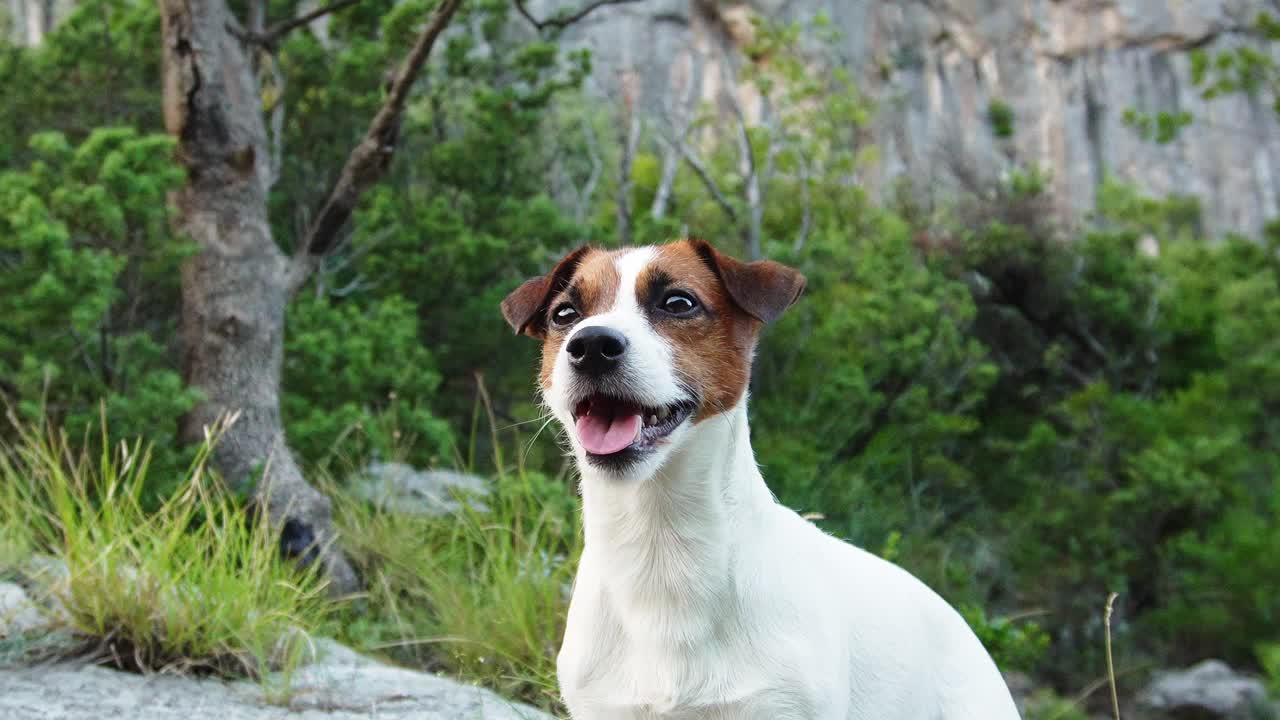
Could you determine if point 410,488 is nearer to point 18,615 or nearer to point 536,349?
point 18,615

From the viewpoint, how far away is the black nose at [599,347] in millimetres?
2457

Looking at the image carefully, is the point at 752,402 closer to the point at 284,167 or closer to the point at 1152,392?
the point at 284,167

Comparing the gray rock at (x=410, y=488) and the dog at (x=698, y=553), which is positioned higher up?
the dog at (x=698, y=553)

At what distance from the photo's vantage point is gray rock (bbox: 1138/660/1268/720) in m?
11.9

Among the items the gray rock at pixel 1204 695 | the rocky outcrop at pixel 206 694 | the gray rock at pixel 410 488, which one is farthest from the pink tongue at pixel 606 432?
the gray rock at pixel 1204 695

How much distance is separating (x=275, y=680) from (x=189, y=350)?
2505mm

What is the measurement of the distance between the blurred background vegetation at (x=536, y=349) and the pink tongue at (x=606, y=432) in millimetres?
2095

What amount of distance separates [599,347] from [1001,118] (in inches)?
1435

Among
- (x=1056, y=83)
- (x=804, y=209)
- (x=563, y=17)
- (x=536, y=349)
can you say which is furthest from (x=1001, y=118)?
(x=563, y=17)

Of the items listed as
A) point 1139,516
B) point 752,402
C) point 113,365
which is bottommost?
point 1139,516

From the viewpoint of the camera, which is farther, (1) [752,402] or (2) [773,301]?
(1) [752,402]

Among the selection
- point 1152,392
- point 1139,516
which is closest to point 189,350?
point 1139,516

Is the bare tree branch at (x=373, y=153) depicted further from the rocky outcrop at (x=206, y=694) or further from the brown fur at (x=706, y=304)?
the brown fur at (x=706, y=304)

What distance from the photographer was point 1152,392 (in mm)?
16219
